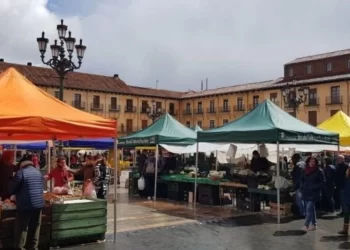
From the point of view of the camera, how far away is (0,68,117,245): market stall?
6766mm

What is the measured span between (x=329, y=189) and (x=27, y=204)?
→ 803cm

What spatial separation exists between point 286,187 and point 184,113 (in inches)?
2168

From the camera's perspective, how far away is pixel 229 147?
17.5 meters

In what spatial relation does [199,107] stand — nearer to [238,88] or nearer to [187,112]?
[187,112]

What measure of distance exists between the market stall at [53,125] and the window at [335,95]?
43244 mm

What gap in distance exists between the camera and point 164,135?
14.3 metres

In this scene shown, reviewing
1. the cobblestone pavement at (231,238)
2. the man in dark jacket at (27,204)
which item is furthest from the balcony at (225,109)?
the man in dark jacket at (27,204)

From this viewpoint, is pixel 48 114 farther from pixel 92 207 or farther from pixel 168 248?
pixel 168 248

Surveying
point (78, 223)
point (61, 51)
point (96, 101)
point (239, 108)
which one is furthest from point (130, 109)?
point (78, 223)

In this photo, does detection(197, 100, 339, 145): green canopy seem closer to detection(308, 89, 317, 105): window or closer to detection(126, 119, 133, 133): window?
detection(308, 89, 317, 105): window

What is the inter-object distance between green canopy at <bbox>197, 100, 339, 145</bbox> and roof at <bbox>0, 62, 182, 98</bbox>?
4275cm

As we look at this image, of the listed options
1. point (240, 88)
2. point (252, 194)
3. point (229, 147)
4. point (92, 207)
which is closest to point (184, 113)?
point (240, 88)

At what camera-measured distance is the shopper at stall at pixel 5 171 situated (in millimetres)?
7724

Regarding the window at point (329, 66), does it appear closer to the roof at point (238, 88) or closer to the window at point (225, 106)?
the roof at point (238, 88)
